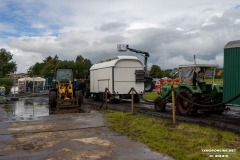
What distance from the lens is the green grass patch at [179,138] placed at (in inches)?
253

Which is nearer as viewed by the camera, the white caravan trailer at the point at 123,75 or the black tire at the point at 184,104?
the black tire at the point at 184,104

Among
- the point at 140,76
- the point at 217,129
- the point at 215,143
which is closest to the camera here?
the point at 215,143

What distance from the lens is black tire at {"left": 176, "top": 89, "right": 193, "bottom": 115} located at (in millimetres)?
12384

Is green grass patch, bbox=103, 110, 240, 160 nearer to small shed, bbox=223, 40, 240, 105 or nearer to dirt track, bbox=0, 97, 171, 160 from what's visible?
dirt track, bbox=0, 97, 171, 160

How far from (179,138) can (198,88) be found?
532 cm

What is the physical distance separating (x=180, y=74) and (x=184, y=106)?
1.51 m

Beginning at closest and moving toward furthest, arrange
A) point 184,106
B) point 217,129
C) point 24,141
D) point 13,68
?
1. point 24,141
2. point 217,129
3. point 184,106
4. point 13,68

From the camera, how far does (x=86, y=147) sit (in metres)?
7.18

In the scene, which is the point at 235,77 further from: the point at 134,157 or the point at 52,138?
the point at 52,138

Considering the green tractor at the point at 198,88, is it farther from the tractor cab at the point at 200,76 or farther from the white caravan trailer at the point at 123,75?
the white caravan trailer at the point at 123,75

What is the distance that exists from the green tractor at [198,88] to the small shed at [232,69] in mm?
1805

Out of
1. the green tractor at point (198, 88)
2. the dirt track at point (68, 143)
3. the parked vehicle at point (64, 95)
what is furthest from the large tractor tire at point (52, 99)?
the green tractor at point (198, 88)

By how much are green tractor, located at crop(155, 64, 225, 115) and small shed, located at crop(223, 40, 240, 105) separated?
1805 mm

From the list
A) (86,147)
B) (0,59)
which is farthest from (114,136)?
(0,59)
